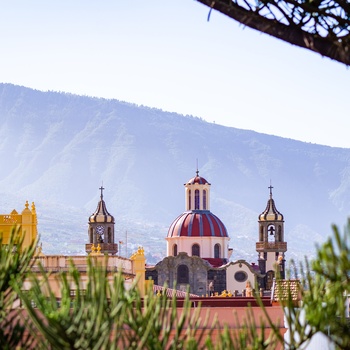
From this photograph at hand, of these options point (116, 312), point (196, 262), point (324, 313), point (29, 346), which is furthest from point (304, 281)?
point (196, 262)

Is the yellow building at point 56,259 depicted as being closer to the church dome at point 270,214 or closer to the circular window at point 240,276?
the circular window at point 240,276

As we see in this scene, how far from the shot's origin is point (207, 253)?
11306cm

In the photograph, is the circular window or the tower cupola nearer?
the circular window

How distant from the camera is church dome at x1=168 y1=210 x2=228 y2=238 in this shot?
112688 mm

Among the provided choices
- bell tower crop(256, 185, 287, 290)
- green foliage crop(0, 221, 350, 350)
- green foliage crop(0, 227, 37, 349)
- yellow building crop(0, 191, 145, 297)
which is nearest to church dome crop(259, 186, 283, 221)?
bell tower crop(256, 185, 287, 290)

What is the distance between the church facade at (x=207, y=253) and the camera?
107 meters

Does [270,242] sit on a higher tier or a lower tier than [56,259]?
higher

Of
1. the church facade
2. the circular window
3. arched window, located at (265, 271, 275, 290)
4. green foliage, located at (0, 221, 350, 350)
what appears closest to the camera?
green foliage, located at (0, 221, 350, 350)

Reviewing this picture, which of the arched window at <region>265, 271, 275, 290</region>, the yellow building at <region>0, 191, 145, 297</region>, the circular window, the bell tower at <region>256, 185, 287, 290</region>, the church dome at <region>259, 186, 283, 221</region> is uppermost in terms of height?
the church dome at <region>259, 186, 283, 221</region>

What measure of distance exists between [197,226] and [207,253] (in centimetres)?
219

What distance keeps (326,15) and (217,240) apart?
102m

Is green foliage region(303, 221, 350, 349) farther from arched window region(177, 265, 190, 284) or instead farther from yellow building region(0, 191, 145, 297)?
arched window region(177, 265, 190, 284)

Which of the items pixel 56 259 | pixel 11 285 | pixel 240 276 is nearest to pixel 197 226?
pixel 240 276

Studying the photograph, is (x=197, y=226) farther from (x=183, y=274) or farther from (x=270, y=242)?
(x=183, y=274)
